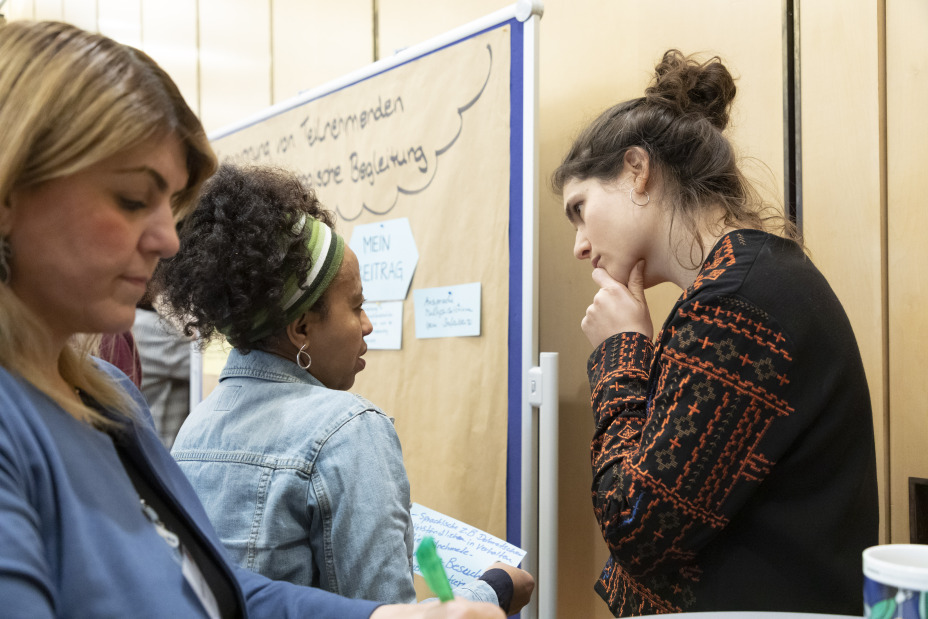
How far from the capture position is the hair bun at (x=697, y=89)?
50.3 inches

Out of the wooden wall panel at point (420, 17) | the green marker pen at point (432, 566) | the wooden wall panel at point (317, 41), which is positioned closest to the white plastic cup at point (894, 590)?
the green marker pen at point (432, 566)

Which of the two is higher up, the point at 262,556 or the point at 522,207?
the point at 522,207

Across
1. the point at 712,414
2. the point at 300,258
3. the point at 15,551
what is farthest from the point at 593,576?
the point at 15,551

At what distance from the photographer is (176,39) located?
375cm

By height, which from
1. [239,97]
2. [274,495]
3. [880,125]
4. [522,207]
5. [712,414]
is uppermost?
[239,97]

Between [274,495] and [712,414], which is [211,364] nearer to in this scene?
[274,495]

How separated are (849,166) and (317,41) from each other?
1.91 meters

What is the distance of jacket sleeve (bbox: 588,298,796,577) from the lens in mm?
937

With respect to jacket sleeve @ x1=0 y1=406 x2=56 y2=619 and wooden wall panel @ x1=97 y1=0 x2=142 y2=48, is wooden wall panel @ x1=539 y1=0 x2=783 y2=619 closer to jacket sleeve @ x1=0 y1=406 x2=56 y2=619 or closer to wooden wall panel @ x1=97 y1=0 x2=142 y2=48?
jacket sleeve @ x1=0 y1=406 x2=56 y2=619

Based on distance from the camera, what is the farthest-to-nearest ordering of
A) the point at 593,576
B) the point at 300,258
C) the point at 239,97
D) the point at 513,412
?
the point at 239,97
the point at 593,576
the point at 513,412
the point at 300,258

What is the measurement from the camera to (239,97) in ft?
10.4

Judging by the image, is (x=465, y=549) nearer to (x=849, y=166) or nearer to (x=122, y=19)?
(x=849, y=166)

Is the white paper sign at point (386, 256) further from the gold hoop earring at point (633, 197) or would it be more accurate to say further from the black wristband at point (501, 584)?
the black wristband at point (501, 584)

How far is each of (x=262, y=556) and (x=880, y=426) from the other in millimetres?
1075
